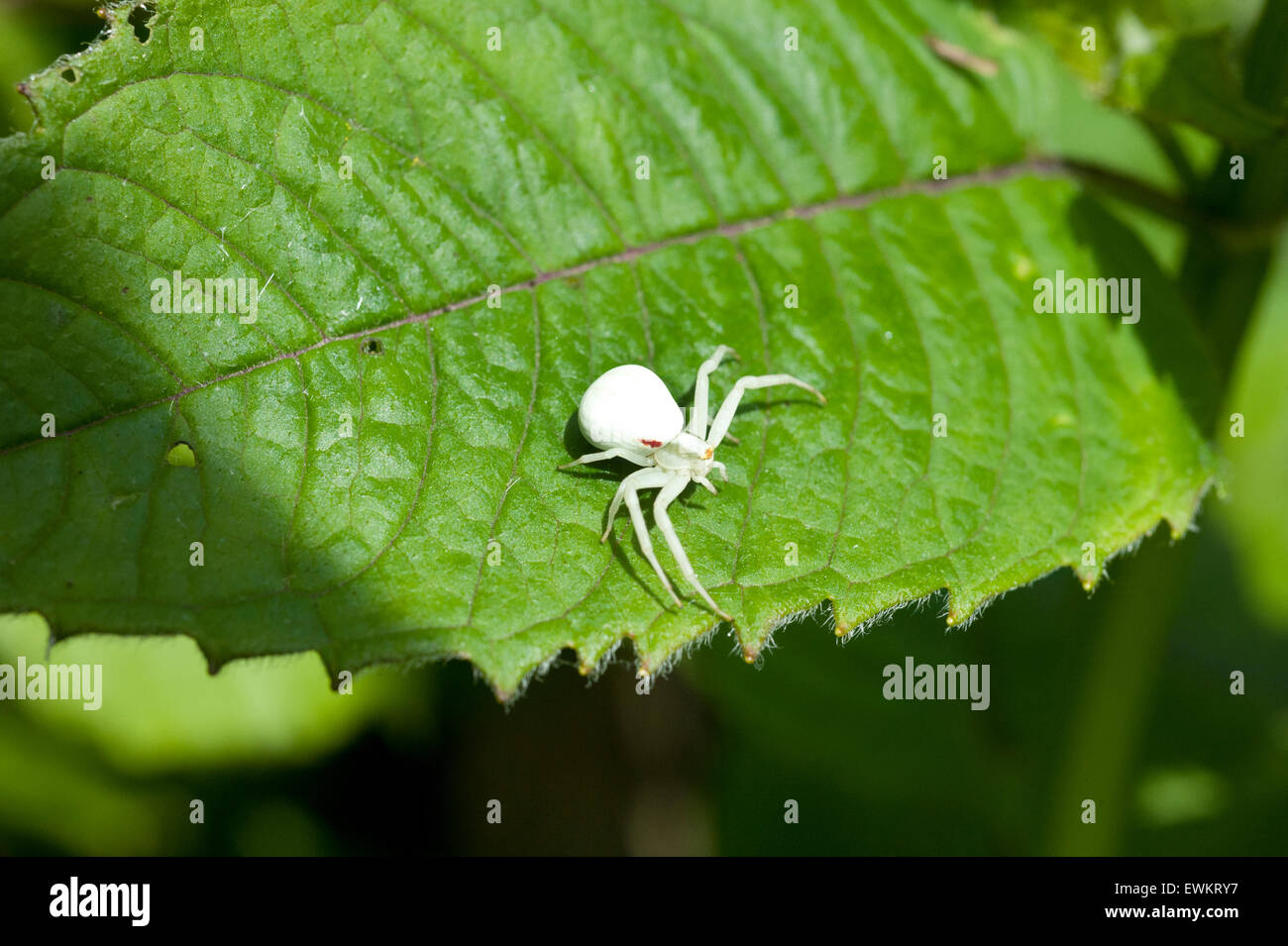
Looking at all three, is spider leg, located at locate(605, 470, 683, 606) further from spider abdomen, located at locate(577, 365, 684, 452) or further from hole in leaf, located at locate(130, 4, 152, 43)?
hole in leaf, located at locate(130, 4, 152, 43)

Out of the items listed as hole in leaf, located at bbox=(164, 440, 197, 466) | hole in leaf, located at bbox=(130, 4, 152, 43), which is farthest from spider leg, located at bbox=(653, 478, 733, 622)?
hole in leaf, located at bbox=(130, 4, 152, 43)

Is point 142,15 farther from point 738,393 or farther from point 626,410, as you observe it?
point 738,393

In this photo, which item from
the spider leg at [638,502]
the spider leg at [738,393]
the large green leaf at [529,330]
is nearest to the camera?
the large green leaf at [529,330]

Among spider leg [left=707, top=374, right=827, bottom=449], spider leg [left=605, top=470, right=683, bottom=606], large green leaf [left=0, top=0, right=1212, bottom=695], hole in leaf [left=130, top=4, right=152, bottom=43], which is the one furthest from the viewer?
spider leg [left=707, top=374, right=827, bottom=449]

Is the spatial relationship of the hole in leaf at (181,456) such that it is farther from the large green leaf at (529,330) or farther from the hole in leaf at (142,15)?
the hole in leaf at (142,15)

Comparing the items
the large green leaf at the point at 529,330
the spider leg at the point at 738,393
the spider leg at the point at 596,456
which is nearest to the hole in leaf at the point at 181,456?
the large green leaf at the point at 529,330

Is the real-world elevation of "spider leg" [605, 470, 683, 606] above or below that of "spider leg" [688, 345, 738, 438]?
below

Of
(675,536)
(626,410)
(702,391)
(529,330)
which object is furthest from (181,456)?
(702,391)
